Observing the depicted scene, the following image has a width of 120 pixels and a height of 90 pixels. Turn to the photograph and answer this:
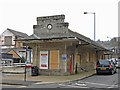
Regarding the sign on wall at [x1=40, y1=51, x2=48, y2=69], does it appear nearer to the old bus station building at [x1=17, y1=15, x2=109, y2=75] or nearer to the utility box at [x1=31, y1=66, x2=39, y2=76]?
the old bus station building at [x1=17, y1=15, x2=109, y2=75]

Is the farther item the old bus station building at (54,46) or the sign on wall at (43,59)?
the sign on wall at (43,59)

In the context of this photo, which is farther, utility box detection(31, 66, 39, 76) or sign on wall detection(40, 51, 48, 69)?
sign on wall detection(40, 51, 48, 69)

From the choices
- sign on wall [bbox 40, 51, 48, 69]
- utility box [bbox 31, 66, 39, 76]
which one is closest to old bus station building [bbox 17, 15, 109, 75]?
sign on wall [bbox 40, 51, 48, 69]

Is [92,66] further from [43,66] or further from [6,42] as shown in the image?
[6,42]

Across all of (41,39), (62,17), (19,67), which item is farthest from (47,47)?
(19,67)

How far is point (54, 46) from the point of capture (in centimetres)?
2859

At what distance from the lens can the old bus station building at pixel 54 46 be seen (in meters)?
28.0

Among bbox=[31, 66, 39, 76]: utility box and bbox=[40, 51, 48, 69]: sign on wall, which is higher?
bbox=[40, 51, 48, 69]: sign on wall

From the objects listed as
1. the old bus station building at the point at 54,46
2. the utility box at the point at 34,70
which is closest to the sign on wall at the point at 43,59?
the old bus station building at the point at 54,46

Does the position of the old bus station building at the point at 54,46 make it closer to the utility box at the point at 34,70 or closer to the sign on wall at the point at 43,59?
the sign on wall at the point at 43,59

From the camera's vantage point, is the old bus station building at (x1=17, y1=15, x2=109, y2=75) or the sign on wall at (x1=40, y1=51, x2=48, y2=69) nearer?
the old bus station building at (x1=17, y1=15, x2=109, y2=75)

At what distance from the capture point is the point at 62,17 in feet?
95.4

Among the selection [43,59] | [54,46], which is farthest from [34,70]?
[54,46]

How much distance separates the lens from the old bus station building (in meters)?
28.0
